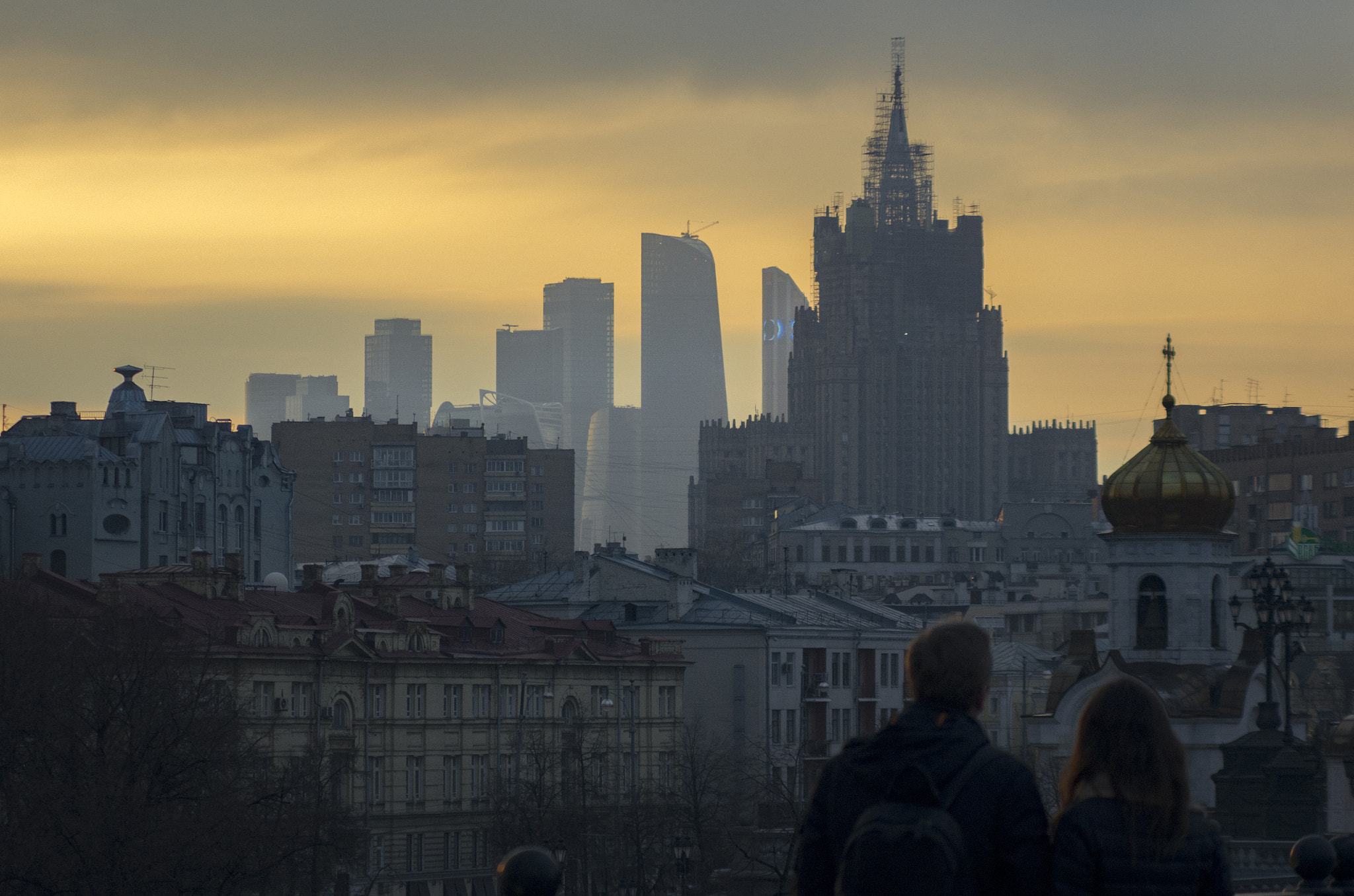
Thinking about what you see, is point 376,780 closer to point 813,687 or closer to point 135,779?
point 135,779

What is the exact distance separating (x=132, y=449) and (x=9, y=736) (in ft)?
245

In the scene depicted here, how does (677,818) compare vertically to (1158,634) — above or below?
below

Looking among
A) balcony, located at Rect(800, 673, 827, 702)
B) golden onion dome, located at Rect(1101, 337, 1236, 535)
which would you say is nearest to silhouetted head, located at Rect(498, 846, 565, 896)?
golden onion dome, located at Rect(1101, 337, 1236, 535)

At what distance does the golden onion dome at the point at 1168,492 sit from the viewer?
52.6m

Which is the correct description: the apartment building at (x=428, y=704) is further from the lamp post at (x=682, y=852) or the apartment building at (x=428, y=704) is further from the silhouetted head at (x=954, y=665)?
the silhouetted head at (x=954, y=665)

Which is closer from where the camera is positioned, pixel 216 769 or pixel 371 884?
pixel 216 769

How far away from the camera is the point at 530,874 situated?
932 cm

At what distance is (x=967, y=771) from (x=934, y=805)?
0.74ft

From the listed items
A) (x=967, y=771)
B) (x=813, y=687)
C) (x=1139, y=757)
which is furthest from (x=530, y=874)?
(x=813, y=687)

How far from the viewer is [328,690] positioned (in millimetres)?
67125

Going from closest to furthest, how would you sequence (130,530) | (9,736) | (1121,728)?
(1121,728), (9,736), (130,530)

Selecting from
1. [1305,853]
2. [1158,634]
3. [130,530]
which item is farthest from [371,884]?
[130,530]

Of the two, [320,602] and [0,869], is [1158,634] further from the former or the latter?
[320,602]

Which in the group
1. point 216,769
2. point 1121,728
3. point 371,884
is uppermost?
point 1121,728
